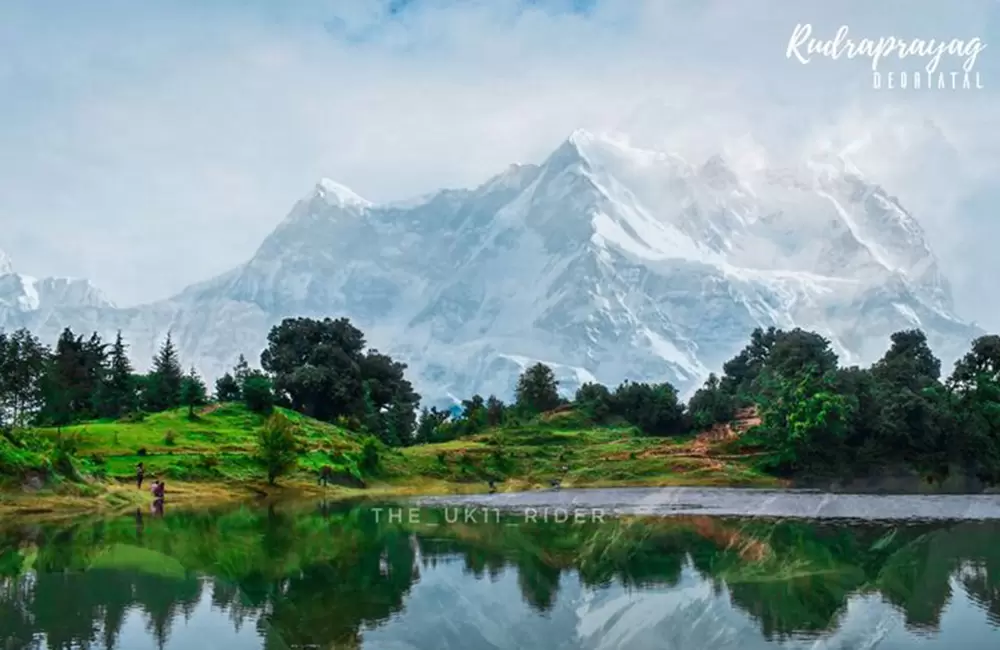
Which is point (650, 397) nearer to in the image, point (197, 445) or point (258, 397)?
point (258, 397)

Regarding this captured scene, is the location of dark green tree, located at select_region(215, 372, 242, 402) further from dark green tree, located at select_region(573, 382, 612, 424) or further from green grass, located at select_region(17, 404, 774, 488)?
dark green tree, located at select_region(573, 382, 612, 424)

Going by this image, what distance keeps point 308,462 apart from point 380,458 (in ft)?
26.9

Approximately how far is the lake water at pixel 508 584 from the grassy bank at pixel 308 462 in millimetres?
9466

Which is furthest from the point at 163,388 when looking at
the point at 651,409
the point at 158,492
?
the point at 651,409

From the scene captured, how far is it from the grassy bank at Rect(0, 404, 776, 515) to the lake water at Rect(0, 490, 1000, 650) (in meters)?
9.47

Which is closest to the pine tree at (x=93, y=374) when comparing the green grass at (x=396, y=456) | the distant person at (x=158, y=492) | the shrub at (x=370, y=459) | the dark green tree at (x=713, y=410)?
the green grass at (x=396, y=456)

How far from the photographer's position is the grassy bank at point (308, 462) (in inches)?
2046

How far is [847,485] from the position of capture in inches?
3054

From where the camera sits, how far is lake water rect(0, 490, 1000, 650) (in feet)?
63.7

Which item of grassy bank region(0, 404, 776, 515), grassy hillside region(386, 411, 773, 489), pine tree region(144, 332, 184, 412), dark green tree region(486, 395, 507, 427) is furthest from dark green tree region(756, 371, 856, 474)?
pine tree region(144, 332, 184, 412)

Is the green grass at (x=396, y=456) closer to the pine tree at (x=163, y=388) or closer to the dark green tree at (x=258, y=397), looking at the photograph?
the dark green tree at (x=258, y=397)

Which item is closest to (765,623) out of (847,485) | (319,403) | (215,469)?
(215,469)

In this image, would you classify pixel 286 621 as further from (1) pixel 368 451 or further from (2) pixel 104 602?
(1) pixel 368 451

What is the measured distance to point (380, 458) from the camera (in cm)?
8175
